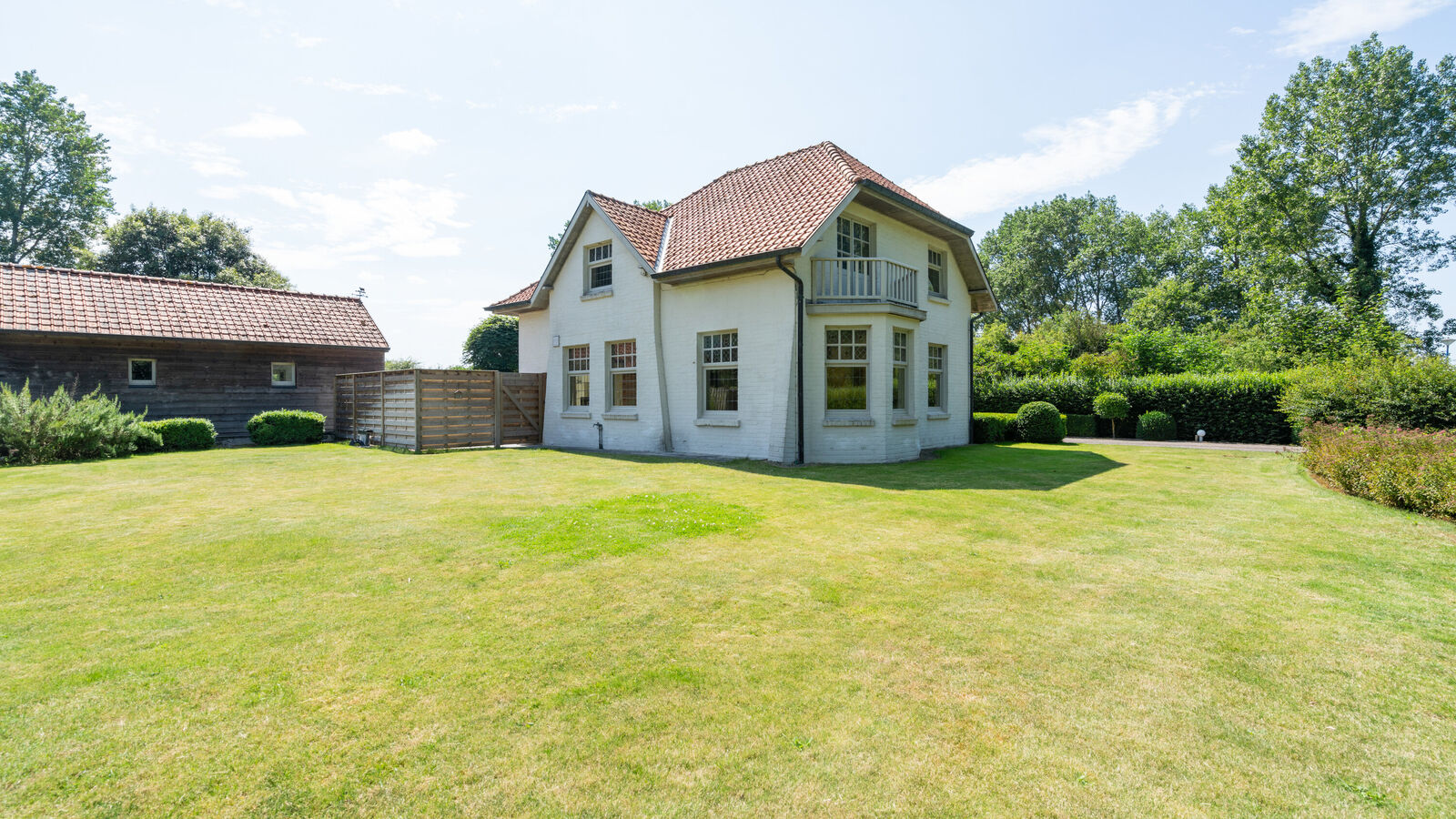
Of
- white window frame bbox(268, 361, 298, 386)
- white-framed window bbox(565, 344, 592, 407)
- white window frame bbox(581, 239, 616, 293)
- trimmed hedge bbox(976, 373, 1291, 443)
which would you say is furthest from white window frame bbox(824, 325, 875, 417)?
white window frame bbox(268, 361, 298, 386)

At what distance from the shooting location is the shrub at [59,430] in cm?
1352

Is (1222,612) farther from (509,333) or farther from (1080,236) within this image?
(1080,236)

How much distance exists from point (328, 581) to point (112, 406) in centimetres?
1537

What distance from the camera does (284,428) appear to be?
19.2 meters

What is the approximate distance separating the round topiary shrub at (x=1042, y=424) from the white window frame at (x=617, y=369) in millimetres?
12170

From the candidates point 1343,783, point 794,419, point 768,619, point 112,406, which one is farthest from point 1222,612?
point 112,406

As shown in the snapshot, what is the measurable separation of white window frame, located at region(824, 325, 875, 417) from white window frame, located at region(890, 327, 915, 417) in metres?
0.95

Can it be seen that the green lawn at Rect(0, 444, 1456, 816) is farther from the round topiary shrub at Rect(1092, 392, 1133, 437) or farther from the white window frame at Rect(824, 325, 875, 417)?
the round topiary shrub at Rect(1092, 392, 1133, 437)

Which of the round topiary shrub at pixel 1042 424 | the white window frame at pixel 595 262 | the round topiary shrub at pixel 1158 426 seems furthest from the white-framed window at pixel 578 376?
the round topiary shrub at pixel 1158 426

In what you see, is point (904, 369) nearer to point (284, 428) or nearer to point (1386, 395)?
point (1386, 395)

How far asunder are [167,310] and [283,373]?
357 centimetres

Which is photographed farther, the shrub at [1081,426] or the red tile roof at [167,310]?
the shrub at [1081,426]

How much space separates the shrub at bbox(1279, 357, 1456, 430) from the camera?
1255 centimetres

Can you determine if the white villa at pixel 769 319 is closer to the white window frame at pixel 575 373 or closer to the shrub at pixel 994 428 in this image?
the white window frame at pixel 575 373
